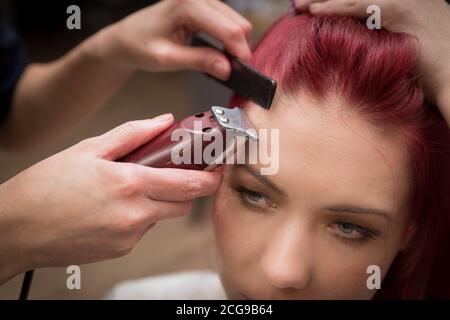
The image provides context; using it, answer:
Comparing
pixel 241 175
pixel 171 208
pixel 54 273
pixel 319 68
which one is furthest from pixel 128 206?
pixel 54 273

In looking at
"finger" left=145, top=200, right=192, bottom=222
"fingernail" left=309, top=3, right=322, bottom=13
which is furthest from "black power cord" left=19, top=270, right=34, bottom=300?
"fingernail" left=309, top=3, right=322, bottom=13

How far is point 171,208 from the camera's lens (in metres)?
0.58

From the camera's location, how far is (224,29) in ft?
2.55

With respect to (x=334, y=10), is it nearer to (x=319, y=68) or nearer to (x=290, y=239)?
(x=319, y=68)

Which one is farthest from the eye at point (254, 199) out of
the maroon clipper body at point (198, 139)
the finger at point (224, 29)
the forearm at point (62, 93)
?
the forearm at point (62, 93)

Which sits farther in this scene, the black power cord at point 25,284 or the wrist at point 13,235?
the black power cord at point 25,284

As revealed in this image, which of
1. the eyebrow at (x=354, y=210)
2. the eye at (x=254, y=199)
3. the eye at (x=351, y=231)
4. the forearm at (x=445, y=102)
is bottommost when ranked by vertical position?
the eye at (x=351, y=231)

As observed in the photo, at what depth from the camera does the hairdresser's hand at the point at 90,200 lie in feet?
1.79

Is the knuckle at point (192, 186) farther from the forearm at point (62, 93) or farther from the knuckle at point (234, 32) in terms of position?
the forearm at point (62, 93)

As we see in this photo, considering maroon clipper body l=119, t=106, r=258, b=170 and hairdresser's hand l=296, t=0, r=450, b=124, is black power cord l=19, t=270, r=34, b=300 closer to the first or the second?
maroon clipper body l=119, t=106, r=258, b=170

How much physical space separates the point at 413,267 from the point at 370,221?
0.20m

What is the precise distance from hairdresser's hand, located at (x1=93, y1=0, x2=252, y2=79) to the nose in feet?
0.87

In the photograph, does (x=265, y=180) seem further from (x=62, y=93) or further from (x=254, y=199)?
(x=62, y=93)
